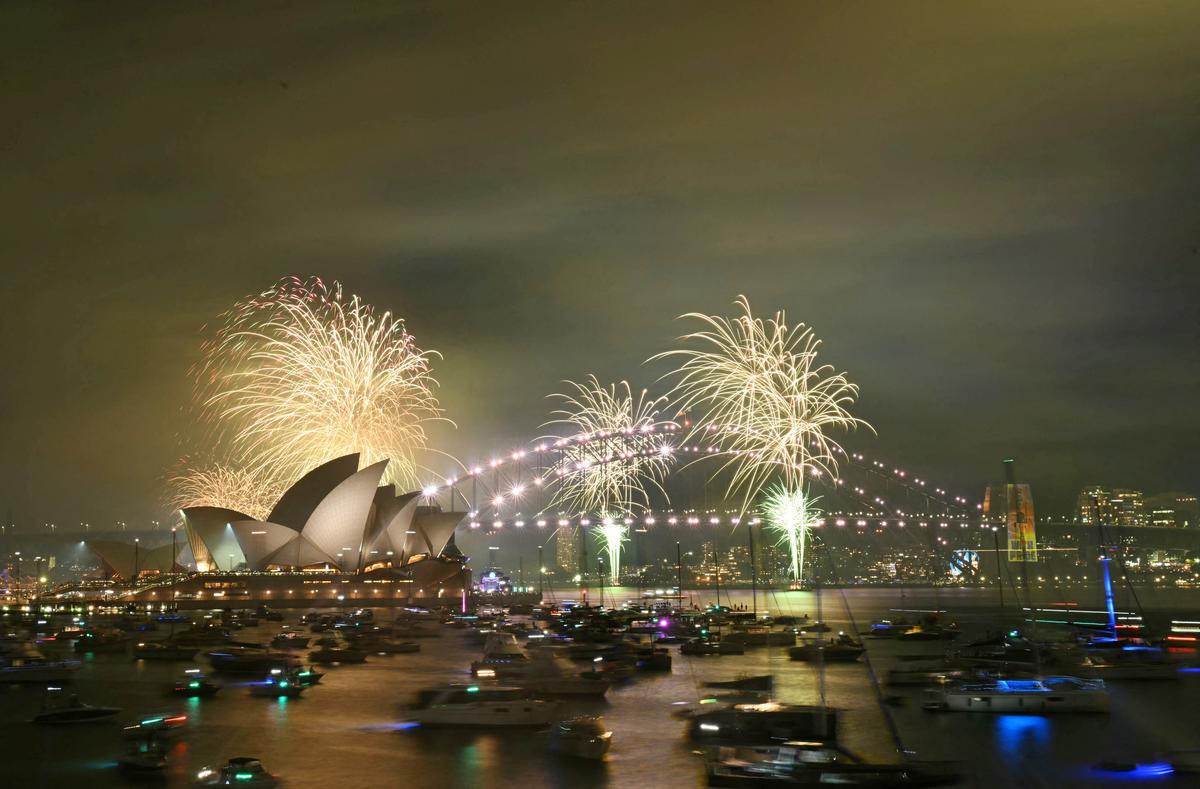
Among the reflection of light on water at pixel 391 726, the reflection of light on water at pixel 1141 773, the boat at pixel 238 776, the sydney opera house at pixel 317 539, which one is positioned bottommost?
the reflection of light on water at pixel 1141 773

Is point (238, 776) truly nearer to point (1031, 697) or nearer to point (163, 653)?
point (1031, 697)

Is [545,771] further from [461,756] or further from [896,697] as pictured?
[896,697]

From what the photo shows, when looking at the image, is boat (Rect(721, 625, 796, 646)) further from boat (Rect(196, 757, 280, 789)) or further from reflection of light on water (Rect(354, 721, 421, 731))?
boat (Rect(196, 757, 280, 789))

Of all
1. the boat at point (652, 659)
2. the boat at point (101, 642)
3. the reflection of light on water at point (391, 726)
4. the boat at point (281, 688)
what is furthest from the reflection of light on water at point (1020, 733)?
the boat at point (101, 642)

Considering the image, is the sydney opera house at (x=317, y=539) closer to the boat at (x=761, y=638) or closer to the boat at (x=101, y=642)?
the boat at (x=101, y=642)

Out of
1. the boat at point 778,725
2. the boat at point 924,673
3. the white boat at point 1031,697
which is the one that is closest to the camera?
the boat at point 778,725

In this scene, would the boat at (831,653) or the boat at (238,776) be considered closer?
the boat at (238,776)

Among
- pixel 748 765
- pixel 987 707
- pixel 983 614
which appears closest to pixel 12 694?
pixel 748 765
